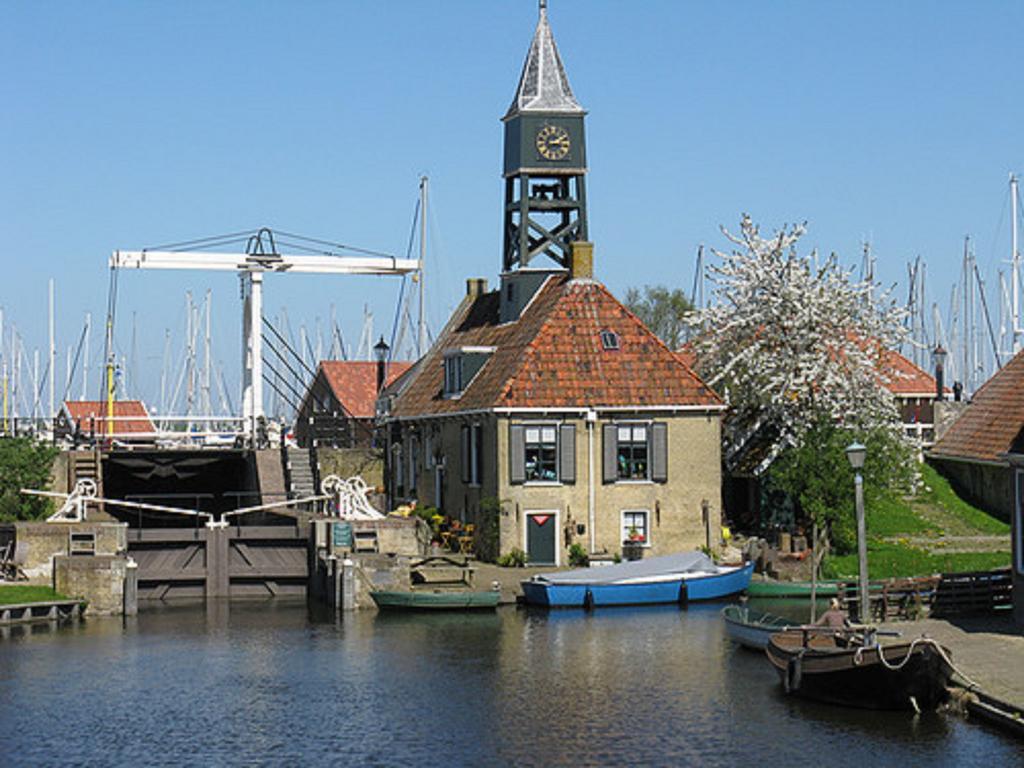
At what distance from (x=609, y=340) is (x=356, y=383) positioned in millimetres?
24620

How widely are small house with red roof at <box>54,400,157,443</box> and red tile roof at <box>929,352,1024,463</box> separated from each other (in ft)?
90.1

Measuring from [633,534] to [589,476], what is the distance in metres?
2.17

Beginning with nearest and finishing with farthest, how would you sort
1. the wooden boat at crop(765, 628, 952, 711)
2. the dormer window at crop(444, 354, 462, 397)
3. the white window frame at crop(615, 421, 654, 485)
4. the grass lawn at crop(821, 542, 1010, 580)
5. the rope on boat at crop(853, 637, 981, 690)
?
the rope on boat at crop(853, 637, 981, 690) < the wooden boat at crop(765, 628, 952, 711) < the grass lawn at crop(821, 542, 1010, 580) < the white window frame at crop(615, 421, 654, 485) < the dormer window at crop(444, 354, 462, 397)

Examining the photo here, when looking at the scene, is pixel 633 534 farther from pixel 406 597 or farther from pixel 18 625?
pixel 18 625

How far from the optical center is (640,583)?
4416 centimetres

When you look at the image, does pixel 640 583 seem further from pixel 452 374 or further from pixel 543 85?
pixel 543 85

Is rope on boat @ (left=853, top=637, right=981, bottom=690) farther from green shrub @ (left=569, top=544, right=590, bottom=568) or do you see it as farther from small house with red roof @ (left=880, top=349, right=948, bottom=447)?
small house with red roof @ (left=880, top=349, right=948, bottom=447)

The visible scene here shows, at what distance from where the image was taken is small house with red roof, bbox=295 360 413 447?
6638cm

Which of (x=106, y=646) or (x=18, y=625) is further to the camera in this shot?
(x=18, y=625)

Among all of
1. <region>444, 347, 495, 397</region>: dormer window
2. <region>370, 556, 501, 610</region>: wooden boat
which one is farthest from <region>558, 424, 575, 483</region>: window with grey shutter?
<region>444, 347, 495, 397</region>: dormer window

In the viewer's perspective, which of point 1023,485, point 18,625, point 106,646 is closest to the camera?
point 1023,485

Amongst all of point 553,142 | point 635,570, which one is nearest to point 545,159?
point 553,142

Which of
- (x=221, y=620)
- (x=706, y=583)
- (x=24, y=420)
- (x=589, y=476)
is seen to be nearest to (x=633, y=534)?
(x=589, y=476)

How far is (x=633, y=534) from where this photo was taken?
49.9 meters
